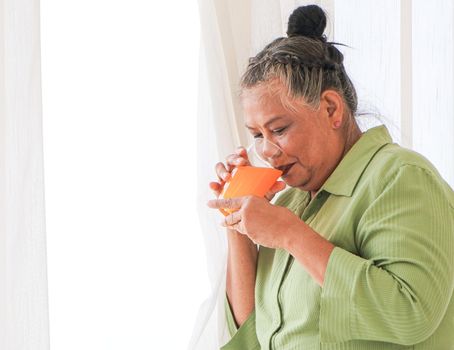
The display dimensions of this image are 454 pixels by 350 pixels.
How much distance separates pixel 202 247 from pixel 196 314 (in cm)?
12

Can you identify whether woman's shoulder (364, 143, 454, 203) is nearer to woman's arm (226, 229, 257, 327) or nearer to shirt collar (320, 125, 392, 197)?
shirt collar (320, 125, 392, 197)

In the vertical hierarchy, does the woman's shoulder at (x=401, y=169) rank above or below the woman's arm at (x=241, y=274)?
above

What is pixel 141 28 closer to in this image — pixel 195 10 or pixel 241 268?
pixel 195 10

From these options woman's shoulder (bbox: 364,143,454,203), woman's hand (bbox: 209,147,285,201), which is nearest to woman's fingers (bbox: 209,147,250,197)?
woman's hand (bbox: 209,147,285,201)

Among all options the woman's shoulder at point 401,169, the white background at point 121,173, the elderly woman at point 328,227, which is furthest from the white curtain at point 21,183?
the woman's shoulder at point 401,169

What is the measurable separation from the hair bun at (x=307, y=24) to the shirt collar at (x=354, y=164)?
19 centimetres

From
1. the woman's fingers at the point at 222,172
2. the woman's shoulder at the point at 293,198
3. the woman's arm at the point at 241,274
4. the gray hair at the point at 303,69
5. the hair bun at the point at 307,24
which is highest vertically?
the hair bun at the point at 307,24

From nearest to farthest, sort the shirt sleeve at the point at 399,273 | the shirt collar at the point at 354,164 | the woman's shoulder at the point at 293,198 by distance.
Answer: the shirt sleeve at the point at 399,273, the shirt collar at the point at 354,164, the woman's shoulder at the point at 293,198

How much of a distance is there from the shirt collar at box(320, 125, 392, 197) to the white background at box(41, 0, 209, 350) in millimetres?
279

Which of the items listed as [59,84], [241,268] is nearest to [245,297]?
[241,268]

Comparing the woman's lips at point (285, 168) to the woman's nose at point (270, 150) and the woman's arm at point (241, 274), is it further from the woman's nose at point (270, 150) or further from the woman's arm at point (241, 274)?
the woman's arm at point (241, 274)

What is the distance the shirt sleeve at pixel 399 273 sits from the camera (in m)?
1.07

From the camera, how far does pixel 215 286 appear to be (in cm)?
142

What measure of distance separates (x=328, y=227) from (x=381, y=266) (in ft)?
0.45
